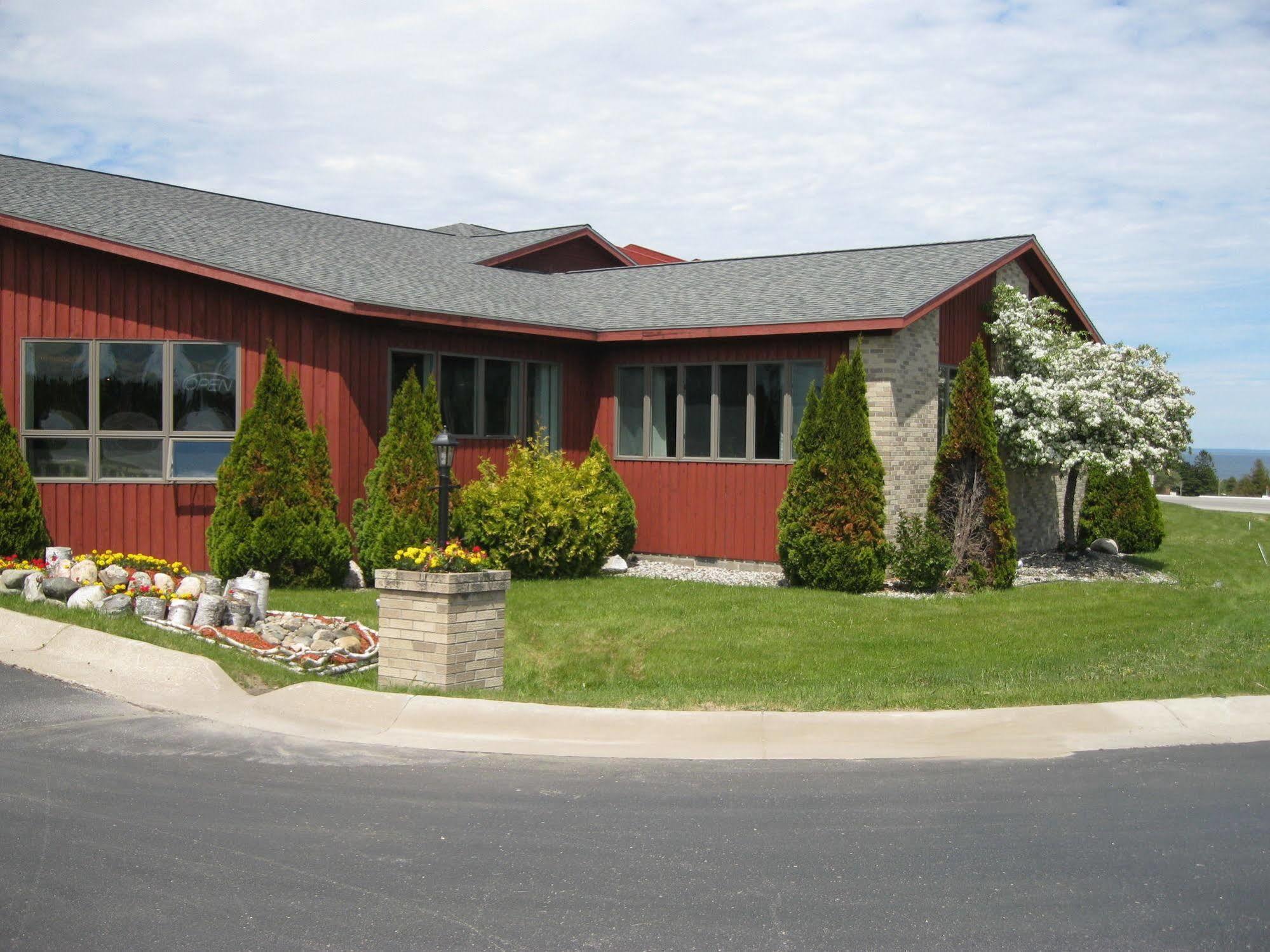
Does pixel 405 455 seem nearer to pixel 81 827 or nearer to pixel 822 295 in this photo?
pixel 822 295

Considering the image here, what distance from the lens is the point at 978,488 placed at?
16266mm

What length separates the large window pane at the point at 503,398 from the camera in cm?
1767

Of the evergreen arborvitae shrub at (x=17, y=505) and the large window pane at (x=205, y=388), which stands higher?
the large window pane at (x=205, y=388)

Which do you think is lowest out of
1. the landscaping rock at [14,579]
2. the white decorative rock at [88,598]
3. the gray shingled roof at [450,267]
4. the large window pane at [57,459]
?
the white decorative rock at [88,598]

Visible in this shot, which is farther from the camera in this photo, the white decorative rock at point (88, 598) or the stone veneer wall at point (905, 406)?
the stone veneer wall at point (905, 406)

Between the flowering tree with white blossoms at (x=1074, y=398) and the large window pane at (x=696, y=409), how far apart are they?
4399 mm

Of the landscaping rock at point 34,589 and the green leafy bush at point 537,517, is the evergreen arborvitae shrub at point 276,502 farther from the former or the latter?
the landscaping rock at point 34,589

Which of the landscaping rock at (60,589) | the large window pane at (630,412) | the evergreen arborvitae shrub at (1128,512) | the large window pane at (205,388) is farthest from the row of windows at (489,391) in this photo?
the evergreen arborvitae shrub at (1128,512)

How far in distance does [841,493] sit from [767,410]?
2216 mm

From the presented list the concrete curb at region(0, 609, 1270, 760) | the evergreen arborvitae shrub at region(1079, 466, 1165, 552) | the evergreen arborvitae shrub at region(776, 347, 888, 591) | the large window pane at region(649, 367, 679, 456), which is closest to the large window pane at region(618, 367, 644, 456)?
the large window pane at region(649, 367, 679, 456)

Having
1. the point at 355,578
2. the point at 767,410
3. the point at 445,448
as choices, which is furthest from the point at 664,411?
the point at 445,448

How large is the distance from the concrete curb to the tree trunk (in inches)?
459

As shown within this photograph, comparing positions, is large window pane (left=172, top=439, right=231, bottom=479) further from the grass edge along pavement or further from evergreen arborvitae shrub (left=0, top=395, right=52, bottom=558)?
the grass edge along pavement

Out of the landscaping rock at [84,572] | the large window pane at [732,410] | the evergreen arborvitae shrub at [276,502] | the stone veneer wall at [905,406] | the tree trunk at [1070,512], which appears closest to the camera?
the landscaping rock at [84,572]
